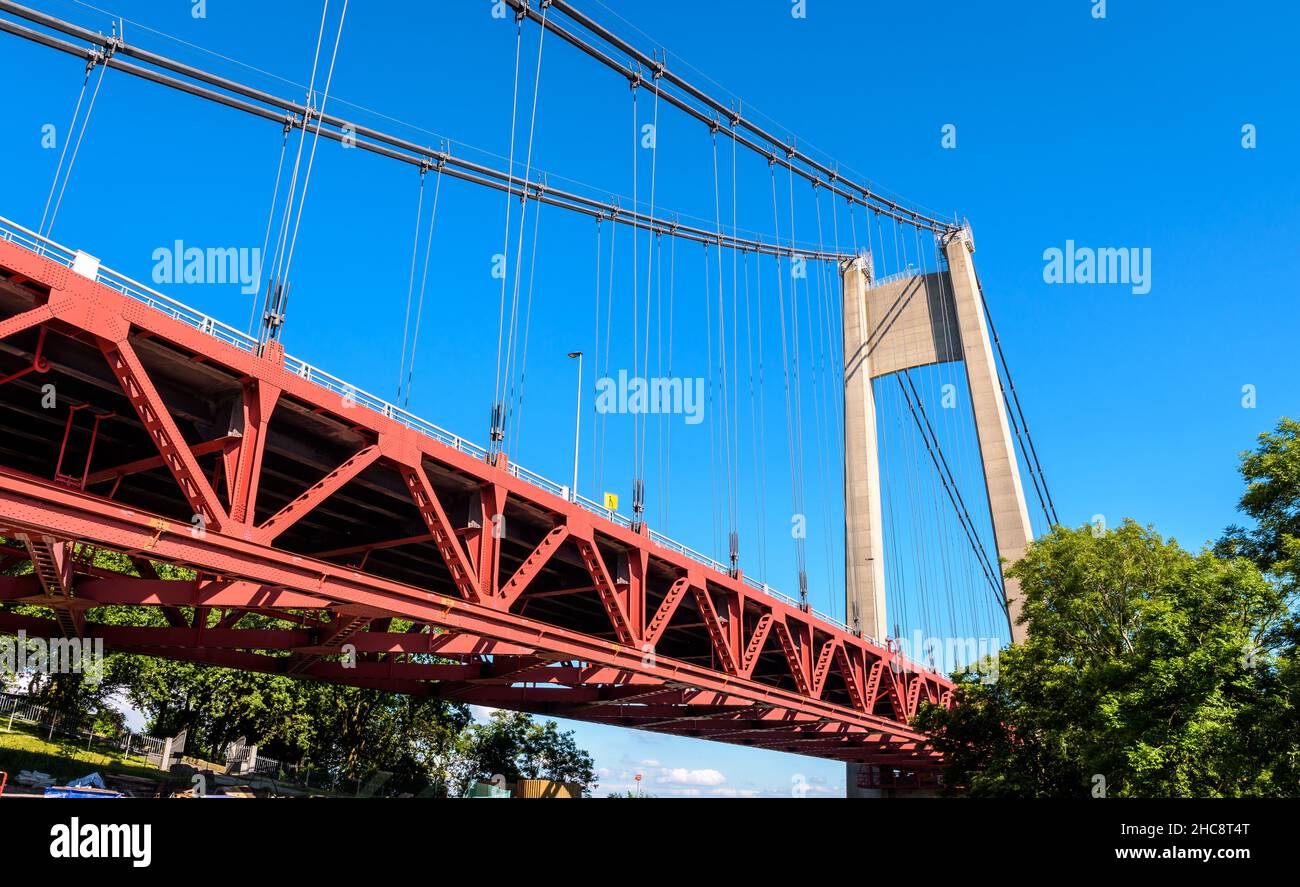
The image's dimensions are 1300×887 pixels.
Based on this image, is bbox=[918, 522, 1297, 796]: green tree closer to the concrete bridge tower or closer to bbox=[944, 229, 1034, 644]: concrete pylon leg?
bbox=[944, 229, 1034, 644]: concrete pylon leg

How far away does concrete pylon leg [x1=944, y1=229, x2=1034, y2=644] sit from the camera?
50.0 m

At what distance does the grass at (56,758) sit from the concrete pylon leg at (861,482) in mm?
37996

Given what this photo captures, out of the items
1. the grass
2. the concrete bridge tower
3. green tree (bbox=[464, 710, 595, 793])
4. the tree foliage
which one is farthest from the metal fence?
the tree foliage

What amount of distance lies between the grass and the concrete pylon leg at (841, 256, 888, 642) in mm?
37996

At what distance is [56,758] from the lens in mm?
38750

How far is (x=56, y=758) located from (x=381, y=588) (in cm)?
3135

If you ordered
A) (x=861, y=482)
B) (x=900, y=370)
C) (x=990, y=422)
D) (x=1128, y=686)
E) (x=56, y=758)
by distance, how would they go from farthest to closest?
1. (x=900, y=370)
2. (x=861, y=482)
3. (x=990, y=422)
4. (x=56, y=758)
5. (x=1128, y=686)

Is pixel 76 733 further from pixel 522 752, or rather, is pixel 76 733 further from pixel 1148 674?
pixel 1148 674

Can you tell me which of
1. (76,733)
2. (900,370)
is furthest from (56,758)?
(900,370)

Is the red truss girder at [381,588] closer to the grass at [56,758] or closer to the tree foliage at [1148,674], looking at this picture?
the tree foliage at [1148,674]
